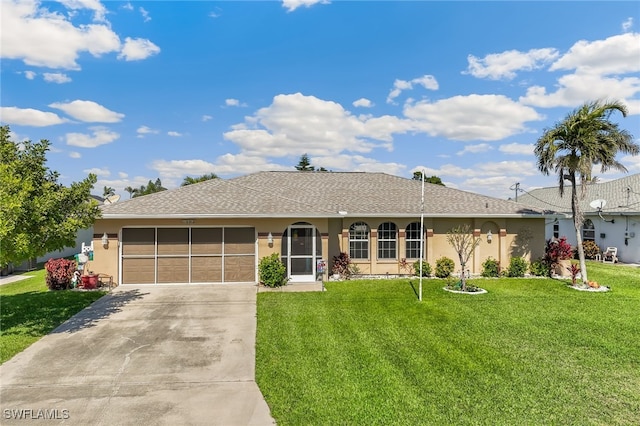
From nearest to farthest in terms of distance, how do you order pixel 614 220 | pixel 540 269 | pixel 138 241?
pixel 138 241, pixel 540 269, pixel 614 220

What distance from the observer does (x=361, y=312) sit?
11.0m

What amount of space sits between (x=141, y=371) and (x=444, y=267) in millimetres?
13284

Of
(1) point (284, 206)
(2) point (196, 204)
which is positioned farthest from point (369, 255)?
(2) point (196, 204)

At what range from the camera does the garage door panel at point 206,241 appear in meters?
15.1

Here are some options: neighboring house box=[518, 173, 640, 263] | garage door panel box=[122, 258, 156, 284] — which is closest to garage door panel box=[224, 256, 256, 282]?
garage door panel box=[122, 258, 156, 284]

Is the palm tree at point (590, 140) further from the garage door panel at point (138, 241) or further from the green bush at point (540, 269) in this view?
the garage door panel at point (138, 241)

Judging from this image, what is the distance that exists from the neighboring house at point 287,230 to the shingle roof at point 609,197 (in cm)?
470

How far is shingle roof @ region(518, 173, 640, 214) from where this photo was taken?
21359 millimetres

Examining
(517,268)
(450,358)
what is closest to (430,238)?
(517,268)

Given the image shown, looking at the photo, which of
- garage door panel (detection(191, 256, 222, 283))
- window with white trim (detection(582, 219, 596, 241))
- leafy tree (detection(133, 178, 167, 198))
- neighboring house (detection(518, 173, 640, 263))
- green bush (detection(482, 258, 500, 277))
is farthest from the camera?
leafy tree (detection(133, 178, 167, 198))

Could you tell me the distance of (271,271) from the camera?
1428 centimetres

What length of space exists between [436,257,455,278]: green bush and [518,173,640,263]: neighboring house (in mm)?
6610

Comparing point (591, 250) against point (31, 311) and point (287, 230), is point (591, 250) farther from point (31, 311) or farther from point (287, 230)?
point (31, 311)

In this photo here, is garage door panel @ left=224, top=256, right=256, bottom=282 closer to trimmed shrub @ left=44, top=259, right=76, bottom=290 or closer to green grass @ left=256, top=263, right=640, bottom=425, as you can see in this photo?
green grass @ left=256, top=263, right=640, bottom=425
